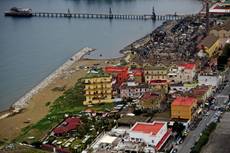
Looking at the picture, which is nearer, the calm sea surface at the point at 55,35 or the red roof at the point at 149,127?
the red roof at the point at 149,127

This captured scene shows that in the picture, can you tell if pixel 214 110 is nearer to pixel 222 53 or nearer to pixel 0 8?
pixel 222 53

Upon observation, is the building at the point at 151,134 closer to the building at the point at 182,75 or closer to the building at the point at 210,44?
the building at the point at 182,75

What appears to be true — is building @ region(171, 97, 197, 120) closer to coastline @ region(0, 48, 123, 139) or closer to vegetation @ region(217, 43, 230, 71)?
coastline @ region(0, 48, 123, 139)

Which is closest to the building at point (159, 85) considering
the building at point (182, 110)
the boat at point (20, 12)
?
the building at point (182, 110)

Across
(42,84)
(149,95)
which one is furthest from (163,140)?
(42,84)

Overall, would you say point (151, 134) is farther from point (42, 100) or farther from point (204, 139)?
point (42, 100)

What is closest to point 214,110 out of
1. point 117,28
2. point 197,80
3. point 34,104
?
point 197,80
